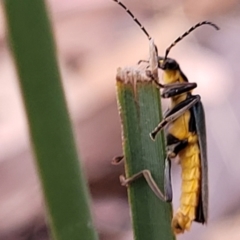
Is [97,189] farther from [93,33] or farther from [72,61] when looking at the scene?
[93,33]

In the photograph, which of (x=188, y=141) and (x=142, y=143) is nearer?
(x=142, y=143)

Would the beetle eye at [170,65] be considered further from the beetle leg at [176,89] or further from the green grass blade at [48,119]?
the green grass blade at [48,119]

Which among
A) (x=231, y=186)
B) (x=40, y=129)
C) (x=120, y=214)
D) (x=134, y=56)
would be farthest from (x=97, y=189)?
(x=40, y=129)

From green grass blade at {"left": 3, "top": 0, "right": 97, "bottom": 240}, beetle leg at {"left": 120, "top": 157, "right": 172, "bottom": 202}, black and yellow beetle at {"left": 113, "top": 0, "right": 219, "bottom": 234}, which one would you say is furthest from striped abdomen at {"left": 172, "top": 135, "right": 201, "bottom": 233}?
green grass blade at {"left": 3, "top": 0, "right": 97, "bottom": 240}

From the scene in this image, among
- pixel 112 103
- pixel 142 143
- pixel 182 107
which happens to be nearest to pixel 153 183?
pixel 142 143

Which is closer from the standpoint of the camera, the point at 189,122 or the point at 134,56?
the point at 189,122

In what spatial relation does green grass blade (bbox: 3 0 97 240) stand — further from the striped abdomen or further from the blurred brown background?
the blurred brown background

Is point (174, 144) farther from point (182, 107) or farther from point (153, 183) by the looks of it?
point (153, 183)
